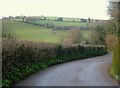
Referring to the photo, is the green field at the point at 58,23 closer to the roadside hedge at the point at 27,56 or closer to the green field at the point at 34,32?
the green field at the point at 34,32

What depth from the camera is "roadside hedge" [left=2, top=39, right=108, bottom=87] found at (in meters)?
18.2

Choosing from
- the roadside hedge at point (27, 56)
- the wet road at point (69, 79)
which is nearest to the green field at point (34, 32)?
the roadside hedge at point (27, 56)

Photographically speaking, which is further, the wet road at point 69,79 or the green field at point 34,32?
the green field at point 34,32

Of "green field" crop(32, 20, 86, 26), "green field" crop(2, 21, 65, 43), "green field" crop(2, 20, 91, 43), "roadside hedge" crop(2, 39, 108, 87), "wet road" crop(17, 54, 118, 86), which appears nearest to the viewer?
"roadside hedge" crop(2, 39, 108, 87)

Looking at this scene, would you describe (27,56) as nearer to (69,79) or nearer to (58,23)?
(69,79)

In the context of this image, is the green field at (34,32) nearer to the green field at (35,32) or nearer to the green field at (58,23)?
the green field at (35,32)

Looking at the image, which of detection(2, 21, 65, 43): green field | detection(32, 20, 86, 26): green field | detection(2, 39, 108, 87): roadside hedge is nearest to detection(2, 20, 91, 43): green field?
detection(2, 21, 65, 43): green field

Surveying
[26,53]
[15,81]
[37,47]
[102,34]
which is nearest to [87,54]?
[102,34]

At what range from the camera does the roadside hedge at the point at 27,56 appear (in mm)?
18189

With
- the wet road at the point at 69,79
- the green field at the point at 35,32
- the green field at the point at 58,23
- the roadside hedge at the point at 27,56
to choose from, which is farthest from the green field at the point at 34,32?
the wet road at the point at 69,79

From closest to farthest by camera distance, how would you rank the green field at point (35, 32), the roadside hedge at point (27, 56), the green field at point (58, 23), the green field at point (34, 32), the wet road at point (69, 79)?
the roadside hedge at point (27, 56) < the wet road at point (69, 79) < the green field at point (35, 32) < the green field at point (34, 32) < the green field at point (58, 23)

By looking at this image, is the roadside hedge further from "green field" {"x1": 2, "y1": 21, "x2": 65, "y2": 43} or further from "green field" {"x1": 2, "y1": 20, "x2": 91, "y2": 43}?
"green field" {"x1": 2, "y1": 21, "x2": 65, "y2": 43}

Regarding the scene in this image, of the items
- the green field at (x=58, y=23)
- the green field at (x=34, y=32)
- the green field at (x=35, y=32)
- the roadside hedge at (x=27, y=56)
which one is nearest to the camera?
the roadside hedge at (x=27, y=56)

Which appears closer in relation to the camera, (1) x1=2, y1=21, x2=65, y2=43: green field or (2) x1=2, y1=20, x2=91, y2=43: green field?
(2) x1=2, y1=20, x2=91, y2=43: green field
